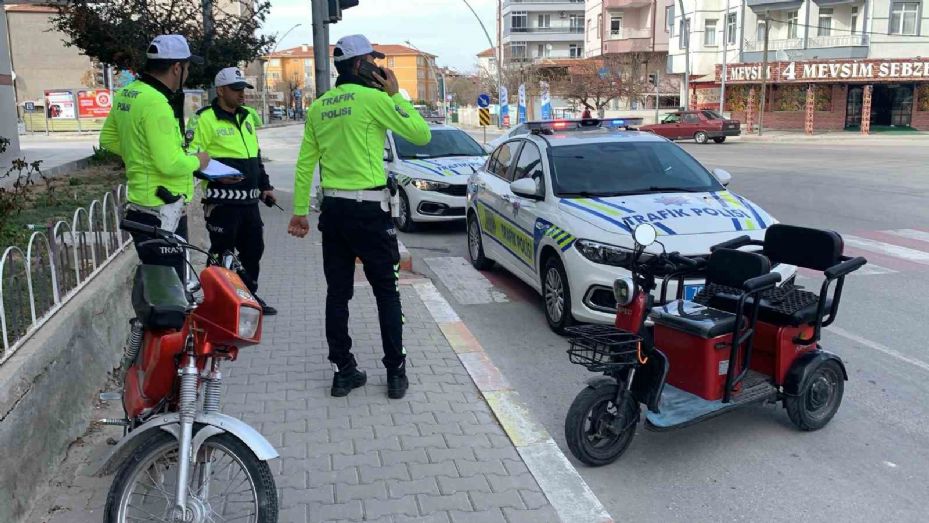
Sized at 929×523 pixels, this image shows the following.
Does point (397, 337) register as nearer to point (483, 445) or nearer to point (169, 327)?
point (483, 445)

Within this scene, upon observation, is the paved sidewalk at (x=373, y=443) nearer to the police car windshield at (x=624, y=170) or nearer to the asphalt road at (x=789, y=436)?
the asphalt road at (x=789, y=436)

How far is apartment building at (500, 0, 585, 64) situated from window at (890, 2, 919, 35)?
41210 millimetres

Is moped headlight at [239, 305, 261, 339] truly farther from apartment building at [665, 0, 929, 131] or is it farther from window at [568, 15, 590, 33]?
window at [568, 15, 590, 33]

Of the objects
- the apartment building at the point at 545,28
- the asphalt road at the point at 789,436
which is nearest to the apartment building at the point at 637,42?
the apartment building at the point at 545,28

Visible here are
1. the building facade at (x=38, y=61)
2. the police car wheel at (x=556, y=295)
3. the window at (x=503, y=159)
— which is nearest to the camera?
the police car wheel at (x=556, y=295)

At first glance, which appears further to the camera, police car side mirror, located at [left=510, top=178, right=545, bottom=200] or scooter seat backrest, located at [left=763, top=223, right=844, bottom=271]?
police car side mirror, located at [left=510, top=178, right=545, bottom=200]

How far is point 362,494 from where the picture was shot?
361cm

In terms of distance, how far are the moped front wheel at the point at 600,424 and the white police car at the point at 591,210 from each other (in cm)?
181

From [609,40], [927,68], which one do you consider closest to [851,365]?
[927,68]

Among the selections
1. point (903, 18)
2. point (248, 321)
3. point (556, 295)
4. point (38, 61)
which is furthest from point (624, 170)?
point (38, 61)

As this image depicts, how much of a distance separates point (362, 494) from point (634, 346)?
4.84ft

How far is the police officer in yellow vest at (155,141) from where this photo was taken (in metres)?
3.94

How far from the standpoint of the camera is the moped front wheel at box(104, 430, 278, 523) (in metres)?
2.86

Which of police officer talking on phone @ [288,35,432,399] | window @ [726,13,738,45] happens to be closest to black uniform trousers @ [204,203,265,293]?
police officer talking on phone @ [288,35,432,399]
